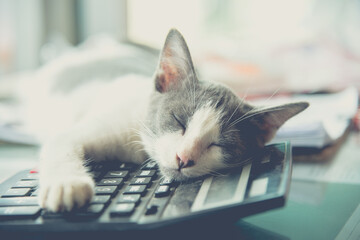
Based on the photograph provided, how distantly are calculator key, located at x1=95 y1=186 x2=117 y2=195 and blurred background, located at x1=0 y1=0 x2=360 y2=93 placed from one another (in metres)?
0.96

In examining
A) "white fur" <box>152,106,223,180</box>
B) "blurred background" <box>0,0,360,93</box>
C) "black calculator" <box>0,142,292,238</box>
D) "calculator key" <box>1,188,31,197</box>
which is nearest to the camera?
"black calculator" <box>0,142,292,238</box>

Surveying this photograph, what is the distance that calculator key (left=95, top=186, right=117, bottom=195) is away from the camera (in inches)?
21.6

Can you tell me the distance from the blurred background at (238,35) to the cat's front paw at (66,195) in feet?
3.29

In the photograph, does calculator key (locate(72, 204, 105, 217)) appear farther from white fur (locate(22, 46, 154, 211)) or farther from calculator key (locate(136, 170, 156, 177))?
calculator key (locate(136, 170, 156, 177))

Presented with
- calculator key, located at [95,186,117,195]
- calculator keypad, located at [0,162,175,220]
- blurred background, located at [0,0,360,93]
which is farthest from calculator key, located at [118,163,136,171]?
blurred background, located at [0,0,360,93]

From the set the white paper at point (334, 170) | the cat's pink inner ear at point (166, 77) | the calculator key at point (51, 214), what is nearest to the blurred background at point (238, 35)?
the white paper at point (334, 170)

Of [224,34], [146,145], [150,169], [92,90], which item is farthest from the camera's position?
[224,34]

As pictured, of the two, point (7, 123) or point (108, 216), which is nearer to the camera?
point (108, 216)

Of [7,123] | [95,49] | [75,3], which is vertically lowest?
[7,123]

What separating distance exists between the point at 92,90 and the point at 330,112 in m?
0.78

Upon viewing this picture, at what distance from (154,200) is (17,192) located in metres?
0.22

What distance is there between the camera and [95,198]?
532 mm

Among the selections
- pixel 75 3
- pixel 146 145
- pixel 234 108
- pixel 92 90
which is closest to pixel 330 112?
pixel 234 108

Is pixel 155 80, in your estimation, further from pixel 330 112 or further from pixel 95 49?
pixel 95 49
